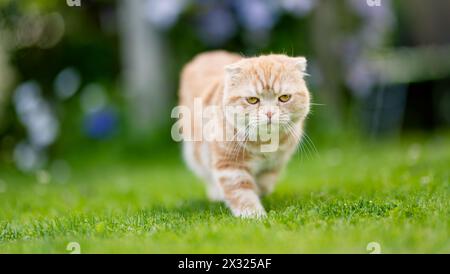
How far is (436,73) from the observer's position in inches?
385

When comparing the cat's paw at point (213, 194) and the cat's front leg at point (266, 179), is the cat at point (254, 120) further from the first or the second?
the cat's paw at point (213, 194)

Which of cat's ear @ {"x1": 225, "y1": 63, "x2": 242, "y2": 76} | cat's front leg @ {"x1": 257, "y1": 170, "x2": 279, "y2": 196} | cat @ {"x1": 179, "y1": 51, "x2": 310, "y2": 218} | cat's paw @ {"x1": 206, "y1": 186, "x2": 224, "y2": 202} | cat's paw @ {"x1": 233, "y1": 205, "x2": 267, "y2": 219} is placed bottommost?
cat's paw @ {"x1": 206, "y1": 186, "x2": 224, "y2": 202}

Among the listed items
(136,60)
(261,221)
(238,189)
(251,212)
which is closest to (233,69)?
(238,189)

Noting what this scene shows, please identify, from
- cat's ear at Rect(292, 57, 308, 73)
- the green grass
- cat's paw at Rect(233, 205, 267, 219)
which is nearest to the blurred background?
the green grass

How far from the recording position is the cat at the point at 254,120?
142 inches

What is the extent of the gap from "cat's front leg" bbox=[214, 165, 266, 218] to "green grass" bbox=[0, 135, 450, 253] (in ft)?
0.29

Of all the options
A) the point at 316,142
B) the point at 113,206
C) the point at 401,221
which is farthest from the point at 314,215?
the point at 316,142

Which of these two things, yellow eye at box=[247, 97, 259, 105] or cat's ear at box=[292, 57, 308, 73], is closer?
yellow eye at box=[247, 97, 259, 105]

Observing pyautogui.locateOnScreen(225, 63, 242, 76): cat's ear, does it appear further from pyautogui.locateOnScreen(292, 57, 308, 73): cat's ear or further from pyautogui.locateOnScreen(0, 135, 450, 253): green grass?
pyautogui.locateOnScreen(0, 135, 450, 253): green grass

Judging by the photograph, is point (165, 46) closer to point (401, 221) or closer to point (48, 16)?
point (48, 16)

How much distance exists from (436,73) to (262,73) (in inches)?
270

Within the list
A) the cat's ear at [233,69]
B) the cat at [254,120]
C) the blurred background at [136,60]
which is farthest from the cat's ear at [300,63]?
the blurred background at [136,60]

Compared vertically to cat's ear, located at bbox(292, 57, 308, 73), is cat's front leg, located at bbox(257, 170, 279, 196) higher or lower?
lower

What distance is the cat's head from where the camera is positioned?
358cm
